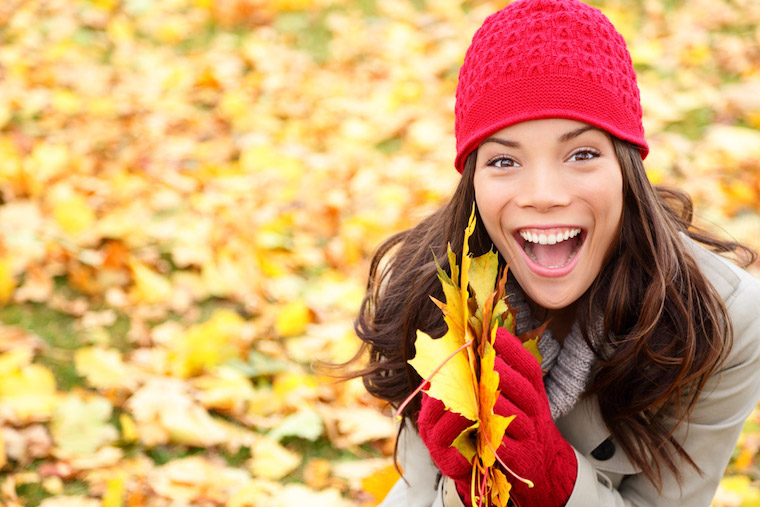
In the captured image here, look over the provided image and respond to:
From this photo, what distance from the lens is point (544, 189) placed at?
153cm

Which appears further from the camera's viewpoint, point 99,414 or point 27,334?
point 27,334

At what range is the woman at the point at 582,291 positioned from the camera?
154cm

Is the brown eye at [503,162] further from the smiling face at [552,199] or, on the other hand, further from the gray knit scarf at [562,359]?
the gray knit scarf at [562,359]

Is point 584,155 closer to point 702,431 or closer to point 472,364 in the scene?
point 472,364

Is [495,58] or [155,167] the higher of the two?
[495,58]

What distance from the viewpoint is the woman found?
5.05 feet

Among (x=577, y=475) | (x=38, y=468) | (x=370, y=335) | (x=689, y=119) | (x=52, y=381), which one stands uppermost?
(x=689, y=119)

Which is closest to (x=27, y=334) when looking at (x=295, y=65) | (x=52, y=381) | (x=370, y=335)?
(x=52, y=381)

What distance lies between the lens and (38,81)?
4391mm

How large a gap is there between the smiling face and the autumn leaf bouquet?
0.20 m

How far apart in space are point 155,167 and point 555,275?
278 centimetres

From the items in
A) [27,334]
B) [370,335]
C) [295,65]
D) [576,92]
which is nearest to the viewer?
[576,92]

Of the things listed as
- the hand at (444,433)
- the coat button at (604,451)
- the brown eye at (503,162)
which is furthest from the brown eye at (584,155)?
the coat button at (604,451)

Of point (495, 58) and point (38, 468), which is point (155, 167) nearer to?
point (38, 468)
